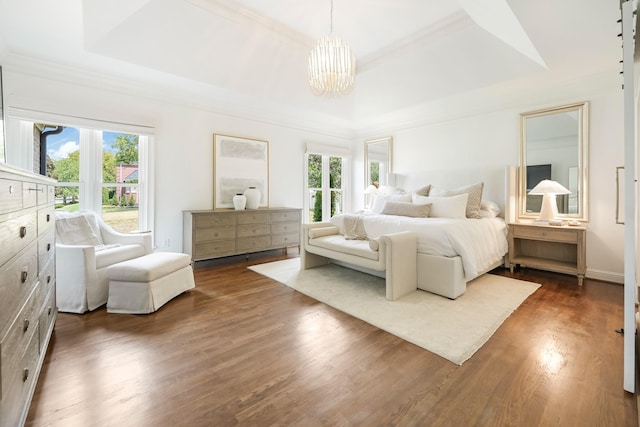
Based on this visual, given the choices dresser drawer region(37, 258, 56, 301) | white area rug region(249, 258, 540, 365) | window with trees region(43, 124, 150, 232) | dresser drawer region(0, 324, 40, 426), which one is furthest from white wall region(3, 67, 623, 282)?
dresser drawer region(0, 324, 40, 426)

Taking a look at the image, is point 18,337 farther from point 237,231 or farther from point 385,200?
point 385,200

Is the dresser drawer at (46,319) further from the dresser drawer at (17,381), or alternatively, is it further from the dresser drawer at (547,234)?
the dresser drawer at (547,234)

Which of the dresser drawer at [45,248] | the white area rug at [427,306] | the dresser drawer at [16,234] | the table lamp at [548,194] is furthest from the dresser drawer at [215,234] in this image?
the table lamp at [548,194]

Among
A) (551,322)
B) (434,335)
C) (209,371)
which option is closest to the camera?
(209,371)

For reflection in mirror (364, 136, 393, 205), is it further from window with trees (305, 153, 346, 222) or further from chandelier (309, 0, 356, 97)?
chandelier (309, 0, 356, 97)

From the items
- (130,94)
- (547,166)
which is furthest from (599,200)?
(130,94)

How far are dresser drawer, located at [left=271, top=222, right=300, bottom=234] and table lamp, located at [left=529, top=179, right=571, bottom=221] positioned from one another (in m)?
3.48

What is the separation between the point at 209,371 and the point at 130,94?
12.3 feet

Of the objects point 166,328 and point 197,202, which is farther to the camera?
point 197,202

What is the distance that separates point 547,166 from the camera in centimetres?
386

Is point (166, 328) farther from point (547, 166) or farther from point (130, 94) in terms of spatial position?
point (547, 166)

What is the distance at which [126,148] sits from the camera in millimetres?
3867

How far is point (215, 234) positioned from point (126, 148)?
164 cm

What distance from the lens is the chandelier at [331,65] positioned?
9.43ft
